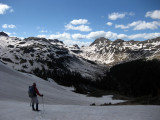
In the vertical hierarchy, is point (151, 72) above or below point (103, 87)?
above

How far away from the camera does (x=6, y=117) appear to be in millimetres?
14289

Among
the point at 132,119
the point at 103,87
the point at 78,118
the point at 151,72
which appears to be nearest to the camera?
the point at 132,119

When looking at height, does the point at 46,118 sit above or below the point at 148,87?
above

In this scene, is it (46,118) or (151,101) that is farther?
(151,101)

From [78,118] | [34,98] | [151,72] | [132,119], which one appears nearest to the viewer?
[132,119]

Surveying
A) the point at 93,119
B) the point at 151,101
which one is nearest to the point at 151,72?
the point at 151,101

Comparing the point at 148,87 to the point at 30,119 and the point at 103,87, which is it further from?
the point at 30,119

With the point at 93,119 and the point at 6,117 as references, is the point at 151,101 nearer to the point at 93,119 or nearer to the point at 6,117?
the point at 93,119

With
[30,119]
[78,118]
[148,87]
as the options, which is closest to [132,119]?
[78,118]

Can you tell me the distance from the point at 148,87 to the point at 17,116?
162 meters

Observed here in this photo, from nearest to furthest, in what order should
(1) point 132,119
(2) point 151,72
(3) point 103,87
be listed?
(1) point 132,119
(3) point 103,87
(2) point 151,72

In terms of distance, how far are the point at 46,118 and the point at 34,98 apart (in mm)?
4100

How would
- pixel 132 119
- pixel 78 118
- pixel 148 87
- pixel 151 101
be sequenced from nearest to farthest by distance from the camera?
pixel 132 119 → pixel 78 118 → pixel 151 101 → pixel 148 87

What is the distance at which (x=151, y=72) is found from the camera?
196625mm
